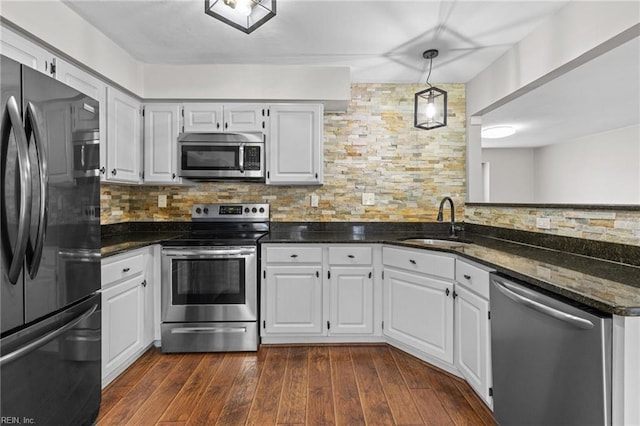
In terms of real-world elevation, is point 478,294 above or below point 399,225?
below

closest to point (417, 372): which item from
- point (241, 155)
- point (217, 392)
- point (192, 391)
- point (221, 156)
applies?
point (217, 392)

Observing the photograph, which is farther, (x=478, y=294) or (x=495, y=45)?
(x=495, y=45)

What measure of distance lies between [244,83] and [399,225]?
77.4 inches

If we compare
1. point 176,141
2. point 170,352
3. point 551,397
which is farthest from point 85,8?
point 551,397

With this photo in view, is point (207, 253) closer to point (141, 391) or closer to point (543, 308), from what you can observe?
point (141, 391)

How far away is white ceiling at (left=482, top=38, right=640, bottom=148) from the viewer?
1898 millimetres

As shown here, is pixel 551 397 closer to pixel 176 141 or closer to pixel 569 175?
pixel 569 175

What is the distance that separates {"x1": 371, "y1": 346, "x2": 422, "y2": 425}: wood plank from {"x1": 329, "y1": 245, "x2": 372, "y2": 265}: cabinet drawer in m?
0.72

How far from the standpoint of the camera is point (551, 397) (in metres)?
1.30

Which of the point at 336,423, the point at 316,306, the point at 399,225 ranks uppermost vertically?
the point at 399,225

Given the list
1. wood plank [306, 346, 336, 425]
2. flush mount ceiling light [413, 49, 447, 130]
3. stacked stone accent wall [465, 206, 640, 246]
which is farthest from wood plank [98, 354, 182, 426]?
stacked stone accent wall [465, 206, 640, 246]

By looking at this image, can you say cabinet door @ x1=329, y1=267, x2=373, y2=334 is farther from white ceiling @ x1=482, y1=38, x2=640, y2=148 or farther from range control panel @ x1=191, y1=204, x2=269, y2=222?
white ceiling @ x1=482, y1=38, x2=640, y2=148

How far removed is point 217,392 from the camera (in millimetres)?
2104

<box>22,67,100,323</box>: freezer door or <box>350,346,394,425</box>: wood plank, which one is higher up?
<box>22,67,100,323</box>: freezer door
